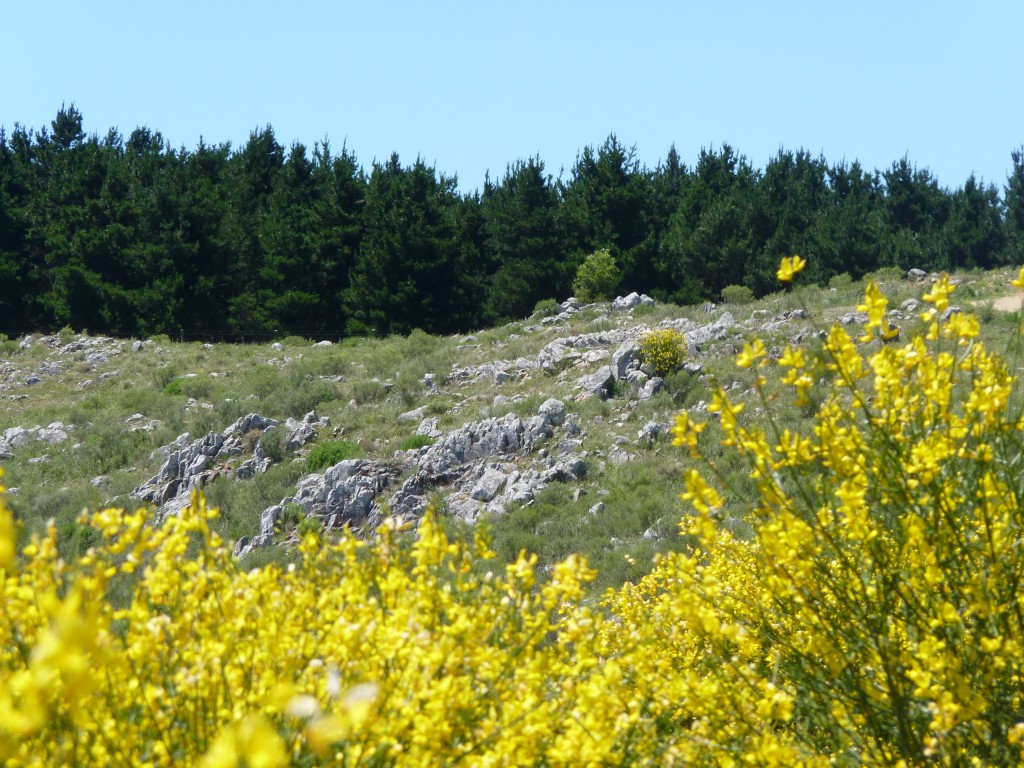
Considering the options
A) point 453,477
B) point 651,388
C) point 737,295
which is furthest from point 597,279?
point 453,477

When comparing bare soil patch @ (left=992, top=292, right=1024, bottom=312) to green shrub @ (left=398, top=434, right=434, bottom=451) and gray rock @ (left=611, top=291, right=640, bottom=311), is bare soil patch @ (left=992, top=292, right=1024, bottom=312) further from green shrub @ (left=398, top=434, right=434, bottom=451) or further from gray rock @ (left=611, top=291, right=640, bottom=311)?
green shrub @ (left=398, top=434, right=434, bottom=451)

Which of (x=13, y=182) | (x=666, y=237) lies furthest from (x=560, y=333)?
(x=13, y=182)

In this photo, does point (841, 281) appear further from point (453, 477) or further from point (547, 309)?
point (453, 477)

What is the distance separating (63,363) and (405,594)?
24.5 m

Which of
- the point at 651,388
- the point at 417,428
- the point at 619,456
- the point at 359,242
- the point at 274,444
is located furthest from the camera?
the point at 359,242

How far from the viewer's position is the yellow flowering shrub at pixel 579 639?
2.34 meters

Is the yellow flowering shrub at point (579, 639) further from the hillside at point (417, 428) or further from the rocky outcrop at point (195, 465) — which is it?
the rocky outcrop at point (195, 465)

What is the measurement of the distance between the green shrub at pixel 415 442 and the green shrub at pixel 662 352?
3918 mm

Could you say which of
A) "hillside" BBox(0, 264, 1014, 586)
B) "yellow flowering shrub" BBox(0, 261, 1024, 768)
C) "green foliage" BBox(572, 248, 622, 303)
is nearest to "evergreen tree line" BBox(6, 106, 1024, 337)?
"green foliage" BBox(572, 248, 622, 303)

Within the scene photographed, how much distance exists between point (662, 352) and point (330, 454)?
18.7 feet

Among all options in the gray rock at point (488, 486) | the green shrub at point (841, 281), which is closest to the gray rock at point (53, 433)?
the gray rock at point (488, 486)

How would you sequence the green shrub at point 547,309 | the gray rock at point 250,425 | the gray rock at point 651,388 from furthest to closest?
the green shrub at point 547,309 < the gray rock at point 250,425 < the gray rock at point 651,388

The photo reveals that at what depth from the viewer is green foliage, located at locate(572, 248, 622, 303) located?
2881cm

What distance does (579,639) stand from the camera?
113 inches
